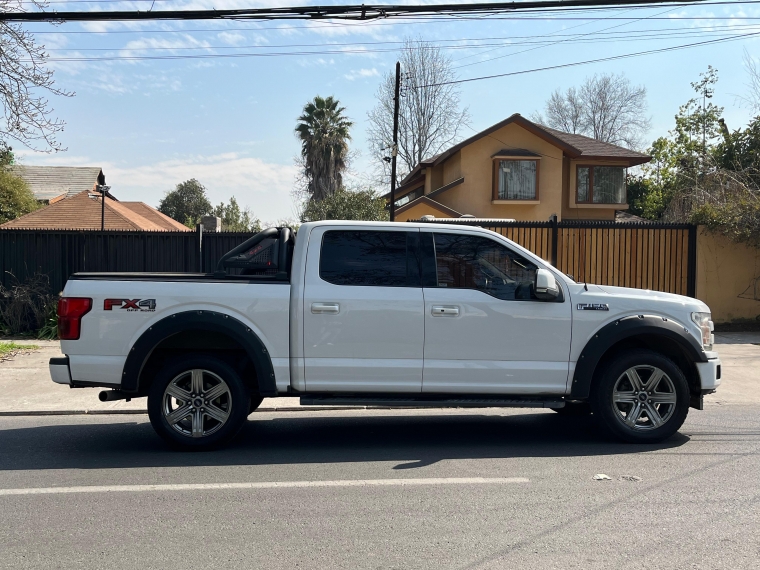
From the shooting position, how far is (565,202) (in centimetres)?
3086

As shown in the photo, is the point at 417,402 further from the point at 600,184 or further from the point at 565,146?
the point at 600,184

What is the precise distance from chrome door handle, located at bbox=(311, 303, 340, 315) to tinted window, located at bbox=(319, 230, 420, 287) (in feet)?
0.76

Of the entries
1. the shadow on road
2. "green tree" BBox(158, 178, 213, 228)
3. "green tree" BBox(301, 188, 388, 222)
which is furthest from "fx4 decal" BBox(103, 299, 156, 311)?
"green tree" BBox(158, 178, 213, 228)

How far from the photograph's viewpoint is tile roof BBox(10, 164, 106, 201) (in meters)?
43.8

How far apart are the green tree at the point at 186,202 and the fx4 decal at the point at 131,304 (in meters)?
56.2

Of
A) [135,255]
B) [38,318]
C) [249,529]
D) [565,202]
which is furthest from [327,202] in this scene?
[249,529]

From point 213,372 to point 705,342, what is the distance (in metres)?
4.44

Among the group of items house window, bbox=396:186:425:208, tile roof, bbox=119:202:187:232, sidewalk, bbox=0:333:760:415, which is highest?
house window, bbox=396:186:425:208

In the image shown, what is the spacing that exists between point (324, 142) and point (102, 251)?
26.3 m

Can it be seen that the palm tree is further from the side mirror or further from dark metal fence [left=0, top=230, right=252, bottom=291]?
the side mirror

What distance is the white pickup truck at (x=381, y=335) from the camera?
235 inches

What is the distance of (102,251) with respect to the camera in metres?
13.9

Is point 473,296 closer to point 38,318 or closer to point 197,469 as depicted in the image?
point 197,469

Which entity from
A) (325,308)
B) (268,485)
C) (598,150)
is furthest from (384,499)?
(598,150)
